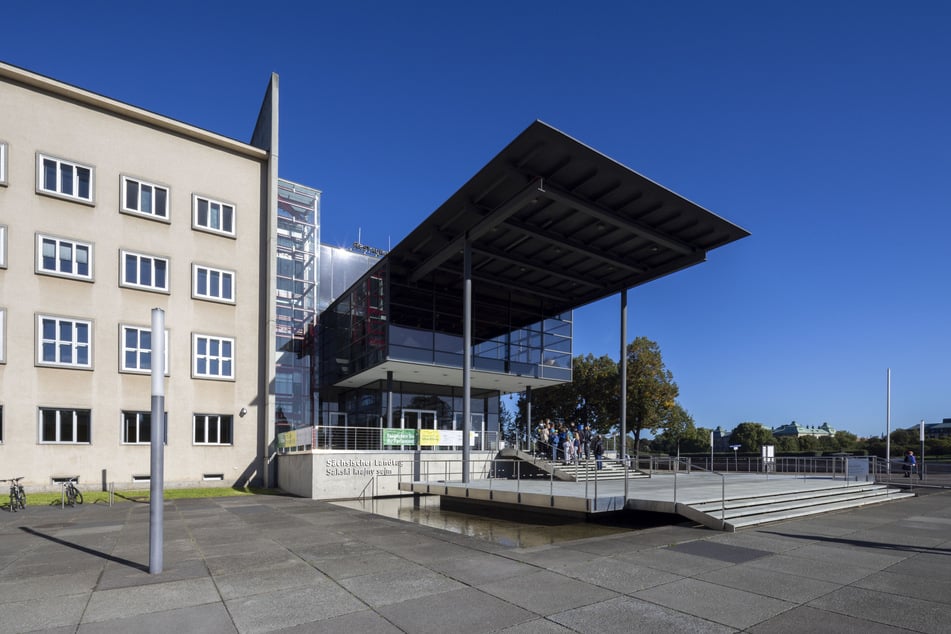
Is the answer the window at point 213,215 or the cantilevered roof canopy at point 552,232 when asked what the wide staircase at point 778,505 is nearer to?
the cantilevered roof canopy at point 552,232

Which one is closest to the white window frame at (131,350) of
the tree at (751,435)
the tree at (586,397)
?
the tree at (586,397)

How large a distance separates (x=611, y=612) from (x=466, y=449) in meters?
15.1

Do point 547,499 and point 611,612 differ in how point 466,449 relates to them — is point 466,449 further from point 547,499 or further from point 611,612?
point 611,612

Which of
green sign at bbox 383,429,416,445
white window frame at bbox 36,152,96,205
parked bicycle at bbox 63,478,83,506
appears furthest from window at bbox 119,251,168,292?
green sign at bbox 383,429,416,445

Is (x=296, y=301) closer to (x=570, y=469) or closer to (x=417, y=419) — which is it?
(x=417, y=419)

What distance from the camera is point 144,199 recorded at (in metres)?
22.9

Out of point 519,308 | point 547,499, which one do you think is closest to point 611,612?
point 547,499

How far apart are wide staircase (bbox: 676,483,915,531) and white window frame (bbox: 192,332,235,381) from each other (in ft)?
62.2

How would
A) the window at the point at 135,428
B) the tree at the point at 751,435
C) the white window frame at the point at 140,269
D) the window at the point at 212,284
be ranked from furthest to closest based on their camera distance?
the tree at the point at 751,435 < the window at the point at 212,284 < the white window frame at the point at 140,269 < the window at the point at 135,428

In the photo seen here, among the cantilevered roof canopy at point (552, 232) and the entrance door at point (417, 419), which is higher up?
the cantilevered roof canopy at point (552, 232)

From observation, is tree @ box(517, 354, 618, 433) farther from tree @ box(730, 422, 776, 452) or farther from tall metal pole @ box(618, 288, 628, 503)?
tree @ box(730, 422, 776, 452)

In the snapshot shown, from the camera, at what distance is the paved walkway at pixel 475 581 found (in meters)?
5.62

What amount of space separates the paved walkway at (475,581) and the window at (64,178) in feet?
46.2

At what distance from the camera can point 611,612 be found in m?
5.86
